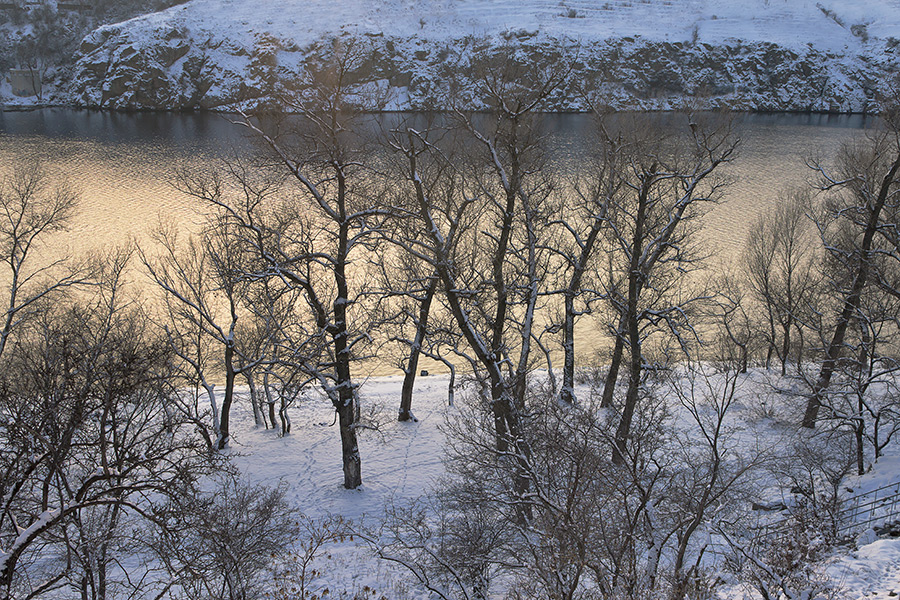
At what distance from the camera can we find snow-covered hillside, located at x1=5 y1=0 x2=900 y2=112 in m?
87.1

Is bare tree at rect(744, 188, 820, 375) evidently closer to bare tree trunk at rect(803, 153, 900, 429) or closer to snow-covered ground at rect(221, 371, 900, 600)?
snow-covered ground at rect(221, 371, 900, 600)

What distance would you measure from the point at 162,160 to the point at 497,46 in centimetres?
5915

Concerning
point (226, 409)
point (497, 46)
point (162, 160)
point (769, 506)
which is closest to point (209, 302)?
point (226, 409)

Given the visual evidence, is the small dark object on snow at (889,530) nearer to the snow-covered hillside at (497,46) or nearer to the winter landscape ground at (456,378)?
the winter landscape ground at (456,378)

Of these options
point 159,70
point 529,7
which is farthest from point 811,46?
point 159,70

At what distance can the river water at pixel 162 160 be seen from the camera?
95.9 feet

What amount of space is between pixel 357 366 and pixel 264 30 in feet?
284

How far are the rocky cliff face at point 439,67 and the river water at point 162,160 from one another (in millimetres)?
17450

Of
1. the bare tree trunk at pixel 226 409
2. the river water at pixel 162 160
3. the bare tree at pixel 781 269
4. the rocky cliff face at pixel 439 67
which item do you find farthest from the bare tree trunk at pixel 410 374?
the rocky cliff face at pixel 439 67

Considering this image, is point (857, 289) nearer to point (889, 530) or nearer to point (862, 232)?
point (862, 232)

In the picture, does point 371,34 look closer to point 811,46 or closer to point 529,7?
point 529,7

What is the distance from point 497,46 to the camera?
282 ft

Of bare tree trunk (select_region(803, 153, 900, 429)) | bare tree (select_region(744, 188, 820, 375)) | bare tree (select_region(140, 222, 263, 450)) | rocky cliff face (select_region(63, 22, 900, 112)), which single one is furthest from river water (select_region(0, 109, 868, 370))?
rocky cliff face (select_region(63, 22, 900, 112))

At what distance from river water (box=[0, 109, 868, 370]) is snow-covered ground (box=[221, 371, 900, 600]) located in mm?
9335
